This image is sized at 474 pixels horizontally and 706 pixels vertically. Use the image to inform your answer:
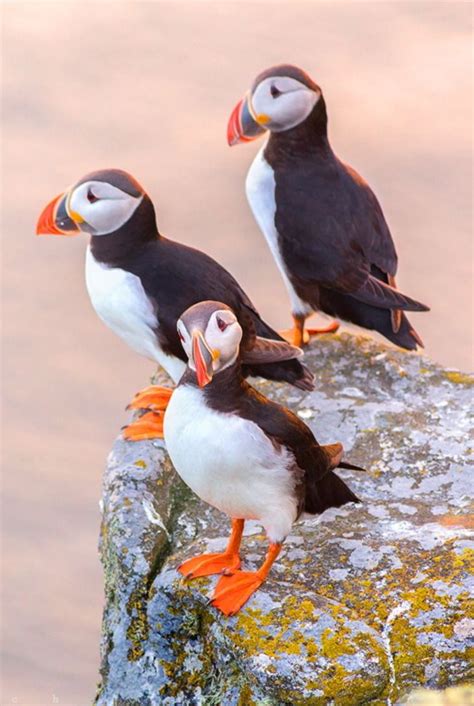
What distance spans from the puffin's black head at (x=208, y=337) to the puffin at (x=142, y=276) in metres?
1.09

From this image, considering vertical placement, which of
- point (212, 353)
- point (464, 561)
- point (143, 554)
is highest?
point (212, 353)

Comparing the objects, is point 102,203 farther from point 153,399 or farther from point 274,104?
point 274,104

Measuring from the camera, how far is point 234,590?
5023 mm

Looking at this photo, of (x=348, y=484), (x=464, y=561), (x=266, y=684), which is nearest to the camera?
(x=266, y=684)

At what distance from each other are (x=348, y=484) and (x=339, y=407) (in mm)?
573

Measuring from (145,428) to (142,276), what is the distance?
636 millimetres

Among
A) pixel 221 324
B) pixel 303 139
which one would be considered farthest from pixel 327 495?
pixel 303 139

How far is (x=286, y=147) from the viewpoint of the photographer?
6824mm

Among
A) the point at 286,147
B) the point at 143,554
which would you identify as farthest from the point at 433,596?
the point at 286,147

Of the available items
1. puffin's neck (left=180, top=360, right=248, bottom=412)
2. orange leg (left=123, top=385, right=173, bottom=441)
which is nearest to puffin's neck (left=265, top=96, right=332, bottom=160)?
orange leg (left=123, top=385, right=173, bottom=441)

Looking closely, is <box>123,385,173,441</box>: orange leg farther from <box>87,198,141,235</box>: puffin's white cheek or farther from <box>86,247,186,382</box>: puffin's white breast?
<box>87,198,141,235</box>: puffin's white cheek

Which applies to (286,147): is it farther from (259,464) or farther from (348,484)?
(259,464)

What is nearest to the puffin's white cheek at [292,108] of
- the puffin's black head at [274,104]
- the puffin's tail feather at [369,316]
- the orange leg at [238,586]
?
the puffin's black head at [274,104]

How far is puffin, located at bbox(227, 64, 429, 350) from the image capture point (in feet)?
21.9
